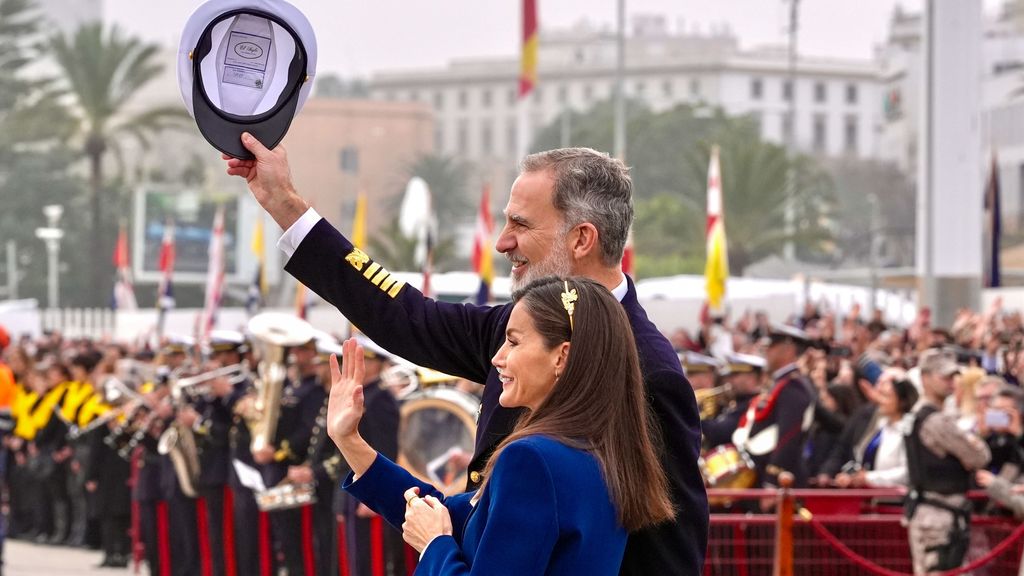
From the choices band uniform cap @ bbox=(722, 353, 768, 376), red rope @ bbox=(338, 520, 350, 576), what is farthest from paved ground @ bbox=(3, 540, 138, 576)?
band uniform cap @ bbox=(722, 353, 768, 376)

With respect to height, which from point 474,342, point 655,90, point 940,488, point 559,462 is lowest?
point 940,488

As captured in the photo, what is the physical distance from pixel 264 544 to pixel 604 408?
10.8m

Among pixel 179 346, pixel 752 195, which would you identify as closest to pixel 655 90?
pixel 752 195

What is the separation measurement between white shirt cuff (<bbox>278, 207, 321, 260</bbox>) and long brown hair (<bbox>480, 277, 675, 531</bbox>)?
2.82 ft

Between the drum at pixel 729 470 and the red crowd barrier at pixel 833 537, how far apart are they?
591mm

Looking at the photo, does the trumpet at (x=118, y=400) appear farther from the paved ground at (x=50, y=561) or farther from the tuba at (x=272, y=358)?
the tuba at (x=272, y=358)

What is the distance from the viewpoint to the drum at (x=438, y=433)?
12375mm

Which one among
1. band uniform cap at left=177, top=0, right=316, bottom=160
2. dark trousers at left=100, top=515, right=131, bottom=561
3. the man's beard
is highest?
band uniform cap at left=177, top=0, right=316, bottom=160

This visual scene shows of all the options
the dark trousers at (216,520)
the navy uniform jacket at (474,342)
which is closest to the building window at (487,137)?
the dark trousers at (216,520)

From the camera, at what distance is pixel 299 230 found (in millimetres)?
4500

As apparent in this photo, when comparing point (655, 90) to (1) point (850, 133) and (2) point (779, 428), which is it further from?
(2) point (779, 428)

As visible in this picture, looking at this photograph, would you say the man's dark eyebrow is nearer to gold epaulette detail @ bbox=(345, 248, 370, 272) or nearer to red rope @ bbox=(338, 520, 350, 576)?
gold epaulette detail @ bbox=(345, 248, 370, 272)

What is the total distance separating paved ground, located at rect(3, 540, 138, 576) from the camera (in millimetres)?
17070

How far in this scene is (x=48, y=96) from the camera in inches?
2015
